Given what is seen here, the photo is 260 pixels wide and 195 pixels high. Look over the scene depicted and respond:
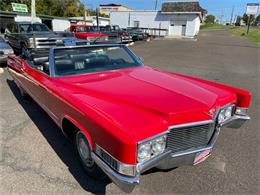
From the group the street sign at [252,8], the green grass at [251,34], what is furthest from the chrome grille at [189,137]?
the street sign at [252,8]

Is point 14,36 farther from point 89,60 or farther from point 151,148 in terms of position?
point 151,148

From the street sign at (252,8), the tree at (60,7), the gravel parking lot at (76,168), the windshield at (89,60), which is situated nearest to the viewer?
the gravel parking lot at (76,168)

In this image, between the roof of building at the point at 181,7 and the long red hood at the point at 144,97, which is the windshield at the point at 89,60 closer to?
the long red hood at the point at 144,97

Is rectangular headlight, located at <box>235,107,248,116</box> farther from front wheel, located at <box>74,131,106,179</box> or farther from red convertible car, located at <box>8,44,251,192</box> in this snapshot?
front wheel, located at <box>74,131,106,179</box>

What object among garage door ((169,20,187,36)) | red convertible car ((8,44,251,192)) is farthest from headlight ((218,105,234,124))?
garage door ((169,20,187,36))

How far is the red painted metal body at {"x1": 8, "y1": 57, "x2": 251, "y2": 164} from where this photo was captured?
1967mm

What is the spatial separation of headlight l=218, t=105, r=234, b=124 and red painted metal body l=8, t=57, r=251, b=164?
95 millimetres

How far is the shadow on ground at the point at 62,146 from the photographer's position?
258 cm

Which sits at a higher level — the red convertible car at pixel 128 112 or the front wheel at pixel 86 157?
the red convertible car at pixel 128 112

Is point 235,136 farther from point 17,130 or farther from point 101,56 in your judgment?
point 17,130

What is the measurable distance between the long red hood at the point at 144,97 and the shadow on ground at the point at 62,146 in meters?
0.95

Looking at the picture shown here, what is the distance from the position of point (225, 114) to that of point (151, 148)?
1.27 m

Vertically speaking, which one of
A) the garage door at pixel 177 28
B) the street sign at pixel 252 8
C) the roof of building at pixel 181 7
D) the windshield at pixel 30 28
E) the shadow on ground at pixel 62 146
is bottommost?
the shadow on ground at pixel 62 146

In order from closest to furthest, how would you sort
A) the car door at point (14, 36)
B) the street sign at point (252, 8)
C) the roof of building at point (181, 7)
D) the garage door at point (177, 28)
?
the car door at point (14, 36)
the garage door at point (177, 28)
the roof of building at point (181, 7)
the street sign at point (252, 8)
